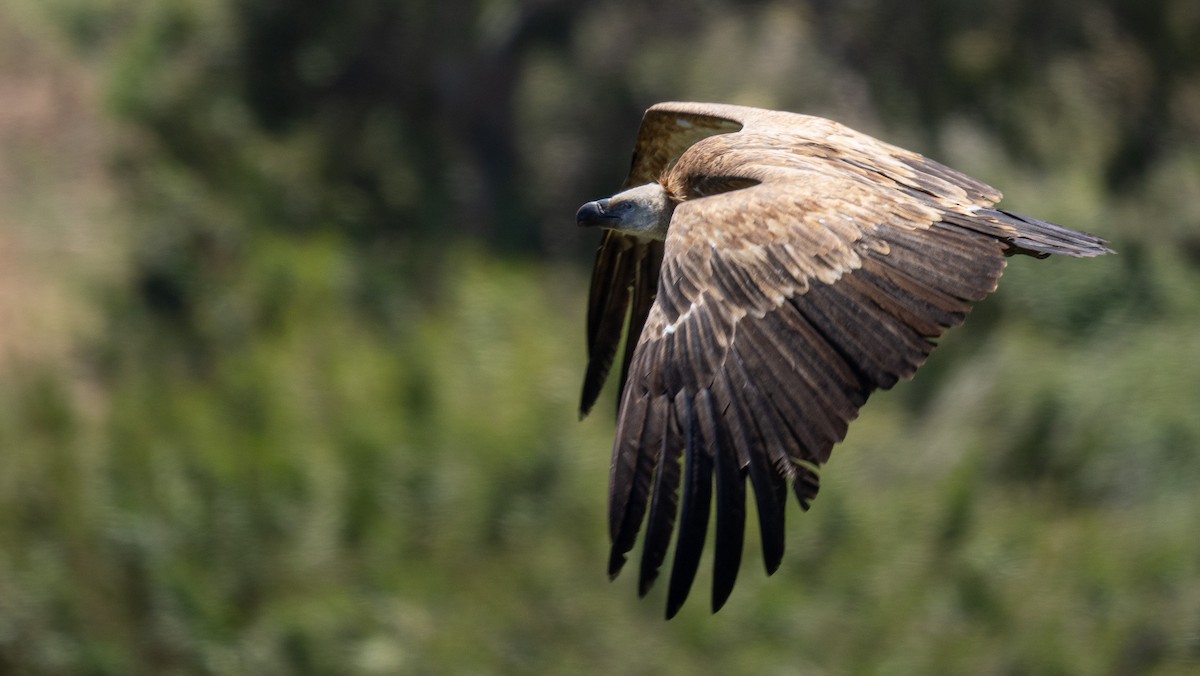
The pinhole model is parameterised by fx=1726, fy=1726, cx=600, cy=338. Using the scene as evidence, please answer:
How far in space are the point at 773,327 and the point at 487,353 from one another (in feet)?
32.2

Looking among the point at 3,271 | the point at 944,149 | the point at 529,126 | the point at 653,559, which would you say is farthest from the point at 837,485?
the point at 653,559

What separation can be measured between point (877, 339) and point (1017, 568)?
8.81 meters

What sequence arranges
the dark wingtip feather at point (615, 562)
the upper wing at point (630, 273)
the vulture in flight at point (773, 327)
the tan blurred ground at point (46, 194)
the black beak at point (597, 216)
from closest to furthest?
the dark wingtip feather at point (615, 562)
the vulture in flight at point (773, 327)
the black beak at point (597, 216)
the upper wing at point (630, 273)
the tan blurred ground at point (46, 194)

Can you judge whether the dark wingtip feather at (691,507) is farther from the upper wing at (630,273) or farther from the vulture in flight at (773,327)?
the upper wing at (630,273)

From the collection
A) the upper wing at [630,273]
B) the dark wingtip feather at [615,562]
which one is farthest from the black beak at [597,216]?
the dark wingtip feather at [615,562]

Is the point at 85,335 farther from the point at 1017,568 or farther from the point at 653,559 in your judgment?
the point at 653,559

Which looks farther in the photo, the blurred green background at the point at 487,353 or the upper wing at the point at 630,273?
the blurred green background at the point at 487,353

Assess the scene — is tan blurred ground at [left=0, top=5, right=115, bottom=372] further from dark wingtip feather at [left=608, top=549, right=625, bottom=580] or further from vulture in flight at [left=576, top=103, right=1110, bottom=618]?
dark wingtip feather at [left=608, top=549, right=625, bottom=580]

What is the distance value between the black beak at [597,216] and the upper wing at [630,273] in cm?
46

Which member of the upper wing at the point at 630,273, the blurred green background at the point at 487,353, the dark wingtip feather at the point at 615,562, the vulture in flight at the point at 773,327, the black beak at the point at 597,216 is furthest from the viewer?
the blurred green background at the point at 487,353

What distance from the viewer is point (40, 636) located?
46.8ft

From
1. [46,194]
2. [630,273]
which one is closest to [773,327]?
[630,273]

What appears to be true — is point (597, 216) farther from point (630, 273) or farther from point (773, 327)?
point (773, 327)

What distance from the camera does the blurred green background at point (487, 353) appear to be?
13.8m
